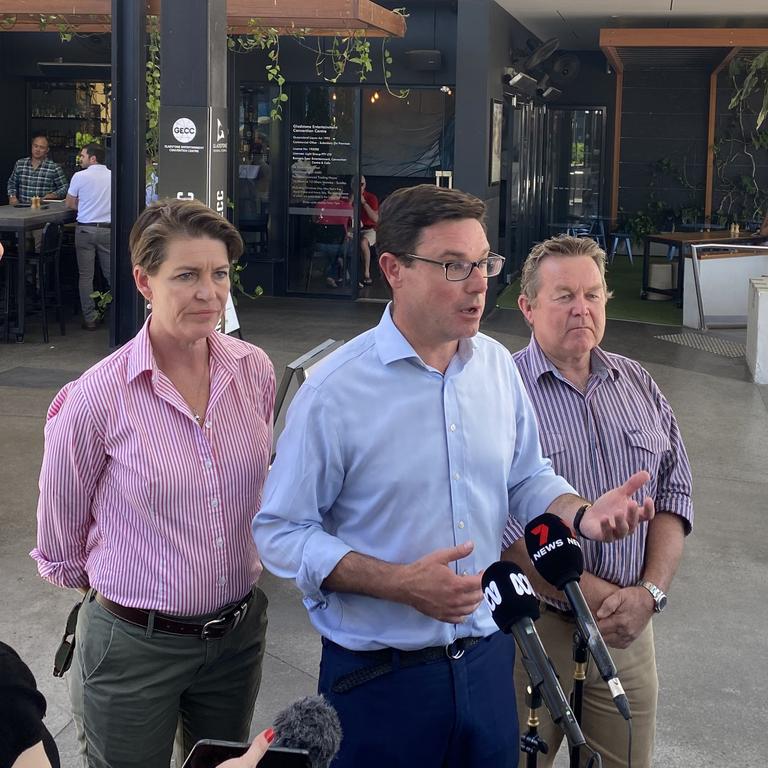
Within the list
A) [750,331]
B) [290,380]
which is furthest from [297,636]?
[750,331]

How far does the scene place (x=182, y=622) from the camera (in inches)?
93.1

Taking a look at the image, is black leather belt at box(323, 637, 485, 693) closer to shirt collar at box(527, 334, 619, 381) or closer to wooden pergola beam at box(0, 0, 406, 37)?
shirt collar at box(527, 334, 619, 381)

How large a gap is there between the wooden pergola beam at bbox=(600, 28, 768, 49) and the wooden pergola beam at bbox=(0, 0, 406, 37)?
405 cm

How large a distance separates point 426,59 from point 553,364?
440 inches

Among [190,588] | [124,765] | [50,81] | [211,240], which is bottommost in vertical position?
[124,765]

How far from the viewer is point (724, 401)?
9039 mm

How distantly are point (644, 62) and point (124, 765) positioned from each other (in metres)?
17.0

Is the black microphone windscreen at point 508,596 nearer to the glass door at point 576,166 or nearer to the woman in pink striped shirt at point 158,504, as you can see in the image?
the woman in pink striped shirt at point 158,504

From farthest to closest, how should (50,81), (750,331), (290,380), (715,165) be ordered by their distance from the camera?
1. (715,165)
2. (50,81)
3. (750,331)
4. (290,380)

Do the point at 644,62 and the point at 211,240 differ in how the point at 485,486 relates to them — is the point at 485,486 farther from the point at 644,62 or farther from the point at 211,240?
the point at 644,62

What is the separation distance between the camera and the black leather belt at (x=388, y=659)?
85.9 inches

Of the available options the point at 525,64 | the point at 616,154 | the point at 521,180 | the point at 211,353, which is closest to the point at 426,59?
the point at 525,64

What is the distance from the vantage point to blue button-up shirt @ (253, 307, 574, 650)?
216cm

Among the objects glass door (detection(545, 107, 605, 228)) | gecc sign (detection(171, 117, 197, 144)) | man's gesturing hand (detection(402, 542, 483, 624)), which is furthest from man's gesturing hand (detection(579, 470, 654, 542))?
glass door (detection(545, 107, 605, 228))
